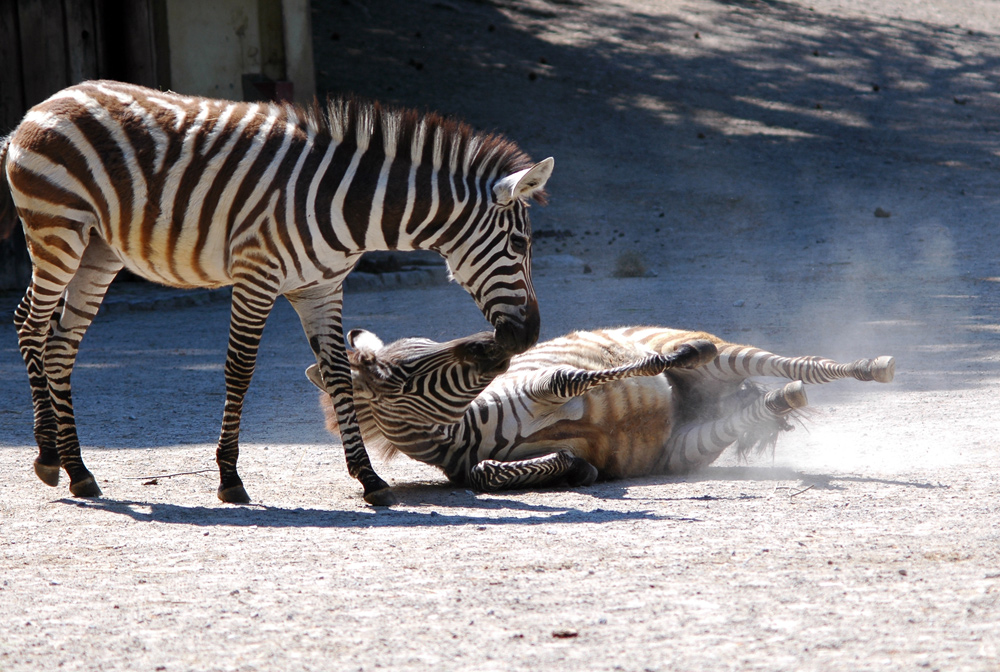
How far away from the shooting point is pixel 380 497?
4.87 metres

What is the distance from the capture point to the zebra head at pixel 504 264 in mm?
4750

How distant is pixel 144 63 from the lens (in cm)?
1159

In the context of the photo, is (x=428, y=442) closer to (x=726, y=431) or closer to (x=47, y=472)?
(x=726, y=431)

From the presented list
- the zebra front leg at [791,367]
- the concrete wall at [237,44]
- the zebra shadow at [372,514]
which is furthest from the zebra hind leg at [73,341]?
the concrete wall at [237,44]

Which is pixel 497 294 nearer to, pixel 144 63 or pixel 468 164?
pixel 468 164

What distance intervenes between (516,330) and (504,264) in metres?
0.29

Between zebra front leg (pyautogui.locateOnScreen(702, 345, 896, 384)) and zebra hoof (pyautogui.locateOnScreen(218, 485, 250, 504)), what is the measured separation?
243 cm

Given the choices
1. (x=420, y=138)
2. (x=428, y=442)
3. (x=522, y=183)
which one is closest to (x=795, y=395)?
(x=522, y=183)

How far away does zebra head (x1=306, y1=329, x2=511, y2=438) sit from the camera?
5.14 m

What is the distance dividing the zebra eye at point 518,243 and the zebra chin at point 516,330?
25cm

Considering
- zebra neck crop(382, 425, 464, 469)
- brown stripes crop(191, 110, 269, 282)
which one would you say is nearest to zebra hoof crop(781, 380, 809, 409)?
zebra neck crop(382, 425, 464, 469)

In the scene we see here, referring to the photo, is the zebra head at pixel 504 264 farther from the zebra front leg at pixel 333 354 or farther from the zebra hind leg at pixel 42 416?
the zebra hind leg at pixel 42 416

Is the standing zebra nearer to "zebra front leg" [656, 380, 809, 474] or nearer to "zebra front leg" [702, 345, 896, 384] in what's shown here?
"zebra front leg" [656, 380, 809, 474]

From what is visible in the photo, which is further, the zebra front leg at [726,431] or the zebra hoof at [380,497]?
the zebra front leg at [726,431]
